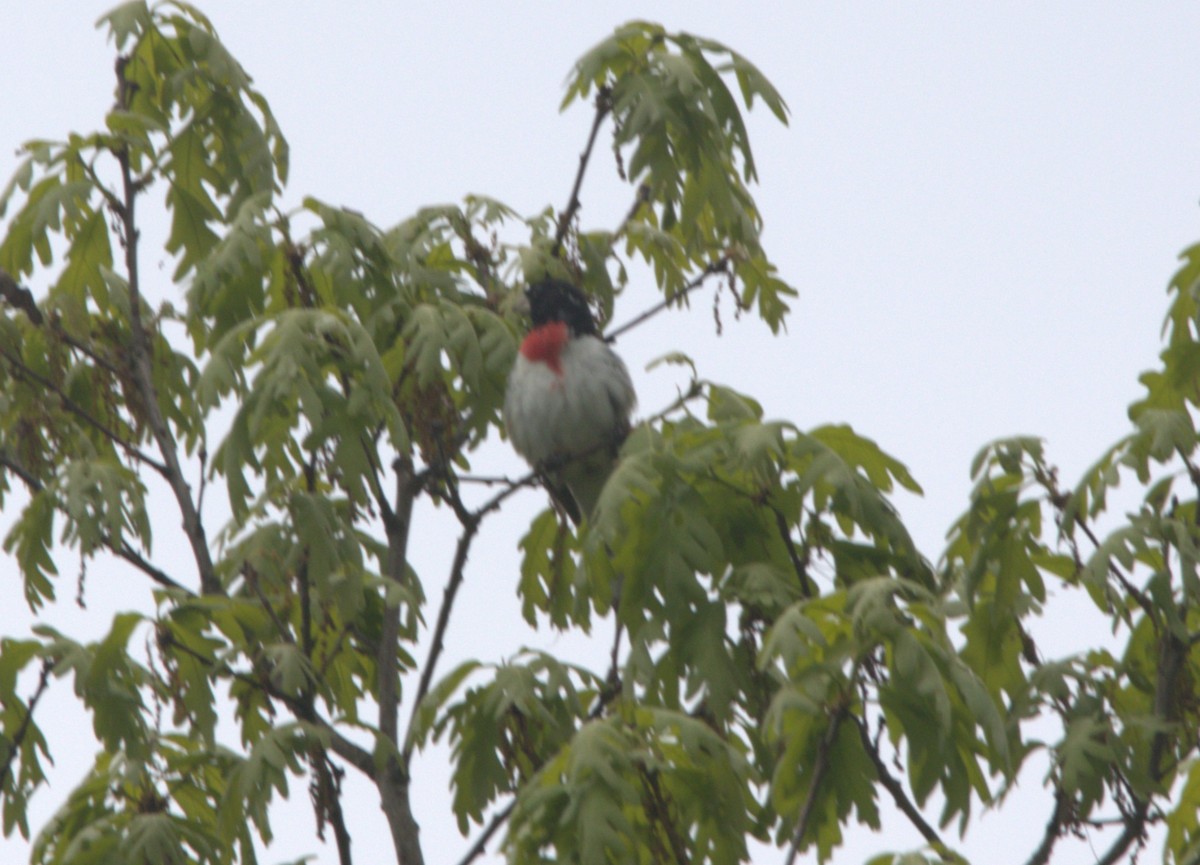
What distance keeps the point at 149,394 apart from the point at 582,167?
5.08 feet

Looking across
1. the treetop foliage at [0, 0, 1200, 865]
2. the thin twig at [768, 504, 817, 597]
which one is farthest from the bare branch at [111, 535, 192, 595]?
the thin twig at [768, 504, 817, 597]

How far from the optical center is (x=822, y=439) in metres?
4.50

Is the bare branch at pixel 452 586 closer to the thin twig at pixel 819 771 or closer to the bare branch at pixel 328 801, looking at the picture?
the bare branch at pixel 328 801

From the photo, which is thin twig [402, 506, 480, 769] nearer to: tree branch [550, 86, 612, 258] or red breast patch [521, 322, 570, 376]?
tree branch [550, 86, 612, 258]

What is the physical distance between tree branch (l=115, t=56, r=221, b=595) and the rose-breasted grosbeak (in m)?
1.86

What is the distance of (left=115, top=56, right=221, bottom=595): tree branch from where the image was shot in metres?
5.17

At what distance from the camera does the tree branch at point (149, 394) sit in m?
5.17

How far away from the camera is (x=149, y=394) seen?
17.8 feet

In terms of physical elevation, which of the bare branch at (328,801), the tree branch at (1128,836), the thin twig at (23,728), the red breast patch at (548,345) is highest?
the red breast patch at (548,345)

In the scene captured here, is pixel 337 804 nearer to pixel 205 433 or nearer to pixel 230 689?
pixel 230 689

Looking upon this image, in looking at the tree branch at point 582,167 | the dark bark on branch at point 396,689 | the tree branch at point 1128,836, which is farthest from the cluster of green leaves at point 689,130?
the tree branch at point 1128,836

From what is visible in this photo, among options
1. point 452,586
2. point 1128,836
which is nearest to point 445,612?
point 452,586

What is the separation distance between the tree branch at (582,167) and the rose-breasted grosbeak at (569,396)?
1.53 metres

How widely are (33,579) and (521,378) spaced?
Answer: 2.36 meters
